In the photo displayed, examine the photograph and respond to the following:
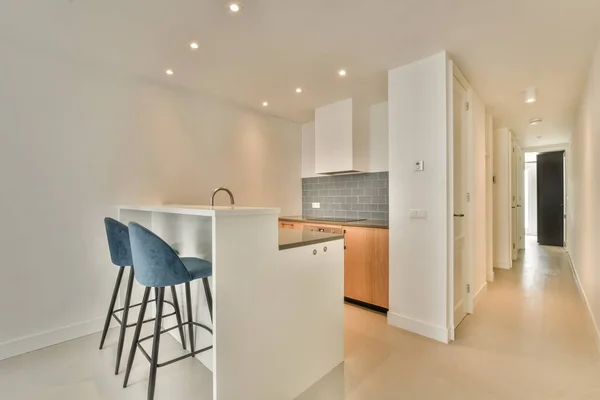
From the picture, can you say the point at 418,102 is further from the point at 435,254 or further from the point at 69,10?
the point at 69,10

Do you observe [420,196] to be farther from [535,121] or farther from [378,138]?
[535,121]

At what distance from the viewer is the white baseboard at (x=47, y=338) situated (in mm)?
2139

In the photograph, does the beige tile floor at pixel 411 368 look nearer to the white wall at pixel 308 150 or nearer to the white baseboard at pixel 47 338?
the white baseboard at pixel 47 338

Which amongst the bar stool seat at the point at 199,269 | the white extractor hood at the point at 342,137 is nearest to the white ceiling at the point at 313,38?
the white extractor hood at the point at 342,137

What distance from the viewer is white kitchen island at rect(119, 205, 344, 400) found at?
1.38 metres

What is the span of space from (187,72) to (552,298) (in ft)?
15.9

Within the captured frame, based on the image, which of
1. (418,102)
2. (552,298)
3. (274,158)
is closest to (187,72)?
(274,158)

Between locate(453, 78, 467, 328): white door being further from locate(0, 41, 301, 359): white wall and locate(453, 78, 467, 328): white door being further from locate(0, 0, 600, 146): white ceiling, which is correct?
locate(0, 41, 301, 359): white wall

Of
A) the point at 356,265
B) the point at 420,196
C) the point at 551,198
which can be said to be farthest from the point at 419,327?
the point at 551,198

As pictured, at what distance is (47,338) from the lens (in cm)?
229

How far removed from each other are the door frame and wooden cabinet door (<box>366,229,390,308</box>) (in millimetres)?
600

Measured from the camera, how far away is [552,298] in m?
3.35

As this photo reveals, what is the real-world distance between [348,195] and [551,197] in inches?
254

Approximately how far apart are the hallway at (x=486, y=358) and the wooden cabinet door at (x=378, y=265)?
215 mm
